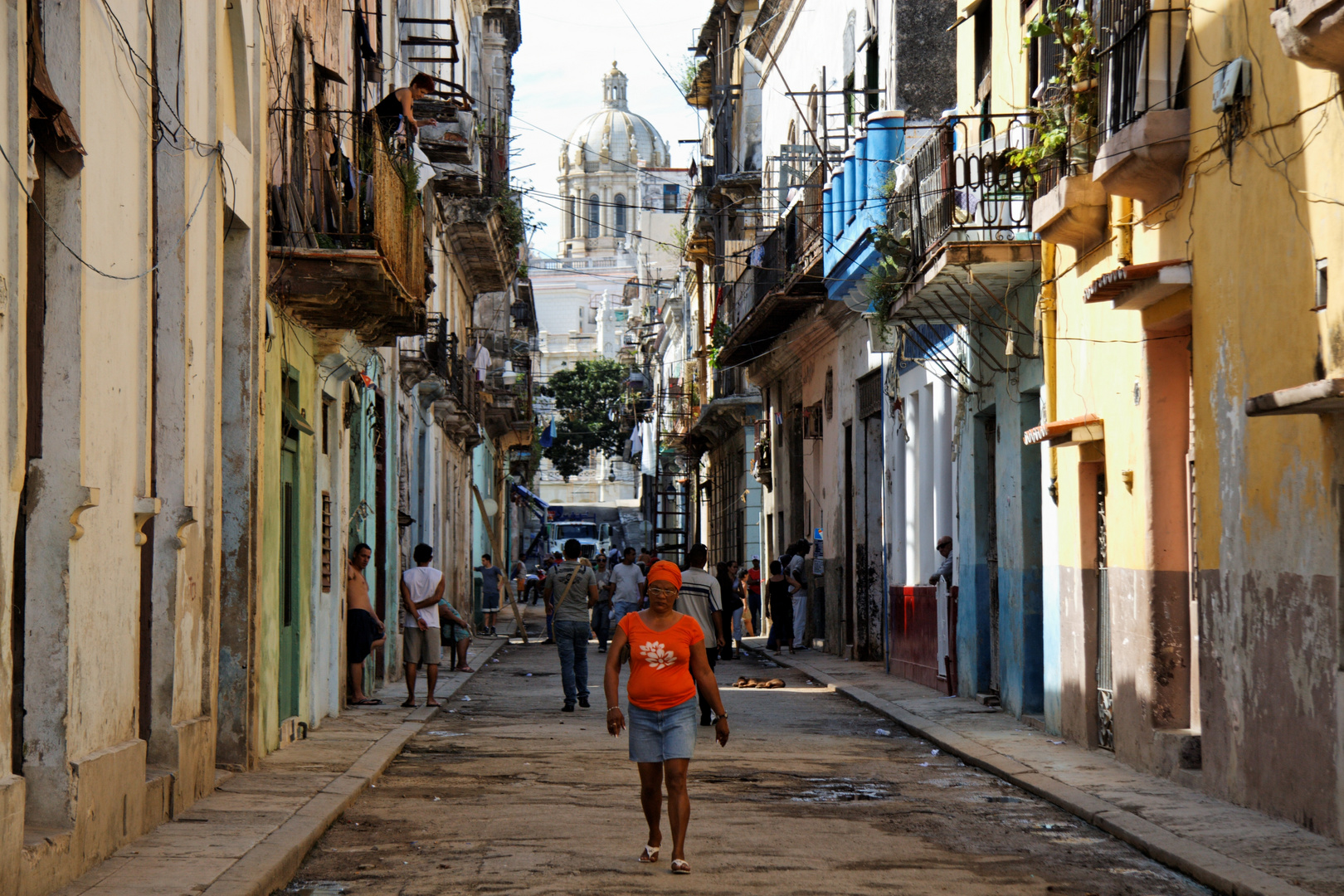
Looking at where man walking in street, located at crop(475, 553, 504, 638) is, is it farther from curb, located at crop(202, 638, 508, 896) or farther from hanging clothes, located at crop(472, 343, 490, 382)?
curb, located at crop(202, 638, 508, 896)

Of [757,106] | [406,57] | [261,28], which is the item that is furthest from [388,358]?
[757,106]

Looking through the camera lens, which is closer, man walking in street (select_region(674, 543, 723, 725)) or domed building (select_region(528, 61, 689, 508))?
man walking in street (select_region(674, 543, 723, 725))

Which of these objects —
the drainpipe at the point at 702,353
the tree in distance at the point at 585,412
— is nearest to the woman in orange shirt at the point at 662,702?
the drainpipe at the point at 702,353

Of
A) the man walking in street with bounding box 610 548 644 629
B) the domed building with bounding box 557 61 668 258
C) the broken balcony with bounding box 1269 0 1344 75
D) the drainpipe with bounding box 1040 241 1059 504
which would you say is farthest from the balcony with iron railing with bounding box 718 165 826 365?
the domed building with bounding box 557 61 668 258

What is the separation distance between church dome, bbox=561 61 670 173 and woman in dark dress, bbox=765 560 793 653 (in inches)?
3795

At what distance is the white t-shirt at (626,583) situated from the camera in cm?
1894

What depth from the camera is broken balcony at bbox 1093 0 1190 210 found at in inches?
421

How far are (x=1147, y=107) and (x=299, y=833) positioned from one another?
264 inches

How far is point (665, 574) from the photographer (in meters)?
8.61

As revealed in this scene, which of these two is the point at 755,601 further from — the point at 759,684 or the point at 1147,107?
the point at 1147,107

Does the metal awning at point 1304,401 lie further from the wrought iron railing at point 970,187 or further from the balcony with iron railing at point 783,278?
the balcony with iron railing at point 783,278

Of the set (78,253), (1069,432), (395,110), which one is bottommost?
(1069,432)

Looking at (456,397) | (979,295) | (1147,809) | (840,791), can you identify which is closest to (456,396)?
(456,397)

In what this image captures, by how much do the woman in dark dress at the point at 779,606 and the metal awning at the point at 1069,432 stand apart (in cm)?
1285
